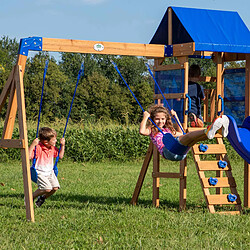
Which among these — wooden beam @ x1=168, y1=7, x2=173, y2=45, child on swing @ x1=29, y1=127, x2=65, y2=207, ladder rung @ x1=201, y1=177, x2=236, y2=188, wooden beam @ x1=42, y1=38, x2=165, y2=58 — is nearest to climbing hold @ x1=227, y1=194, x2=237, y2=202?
ladder rung @ x1=201, y1=177, x2=236, y2=188

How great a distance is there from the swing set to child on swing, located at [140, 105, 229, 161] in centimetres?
52

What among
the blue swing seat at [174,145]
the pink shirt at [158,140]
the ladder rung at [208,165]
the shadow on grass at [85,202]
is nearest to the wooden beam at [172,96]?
the pink shirt at [158,140]

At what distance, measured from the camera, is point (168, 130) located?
728cm

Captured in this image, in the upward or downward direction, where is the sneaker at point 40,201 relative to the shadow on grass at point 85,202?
upward

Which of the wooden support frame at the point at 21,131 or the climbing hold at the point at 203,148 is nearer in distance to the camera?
the wooden support frame at the point at 21,131

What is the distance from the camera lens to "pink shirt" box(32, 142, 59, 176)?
24.8 ft

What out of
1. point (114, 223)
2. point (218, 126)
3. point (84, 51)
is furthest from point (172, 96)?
point (114, 223)

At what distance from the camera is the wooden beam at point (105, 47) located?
7.00 m

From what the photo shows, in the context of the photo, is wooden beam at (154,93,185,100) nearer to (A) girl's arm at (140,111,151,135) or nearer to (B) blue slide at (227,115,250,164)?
(A) girl's arm at (140,111,151,135)

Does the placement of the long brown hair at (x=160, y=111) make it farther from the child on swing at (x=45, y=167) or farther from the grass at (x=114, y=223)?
the child on swing at (x=45, y=167)

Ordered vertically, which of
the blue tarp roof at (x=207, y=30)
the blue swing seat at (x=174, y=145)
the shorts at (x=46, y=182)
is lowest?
the shorts at (x=46, y=182)

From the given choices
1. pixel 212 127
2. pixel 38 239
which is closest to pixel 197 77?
pixel 212 127

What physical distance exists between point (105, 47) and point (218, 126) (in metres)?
2.37

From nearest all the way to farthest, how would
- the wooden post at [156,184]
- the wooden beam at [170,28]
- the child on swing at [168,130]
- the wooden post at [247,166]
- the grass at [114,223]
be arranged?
the grass at [114,223] < the child on swing at [168,130] < the wooden post at [156,184] < the wooden post at [247,166] < the wooden beam at [170,28]
